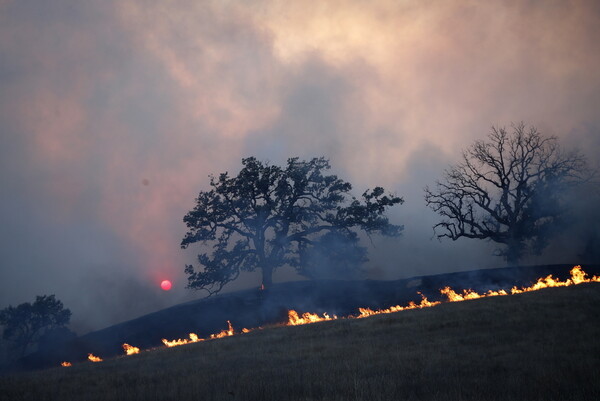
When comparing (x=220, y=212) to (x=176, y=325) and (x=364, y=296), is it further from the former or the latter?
(x=364, y=296)

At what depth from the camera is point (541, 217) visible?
42.5 metres

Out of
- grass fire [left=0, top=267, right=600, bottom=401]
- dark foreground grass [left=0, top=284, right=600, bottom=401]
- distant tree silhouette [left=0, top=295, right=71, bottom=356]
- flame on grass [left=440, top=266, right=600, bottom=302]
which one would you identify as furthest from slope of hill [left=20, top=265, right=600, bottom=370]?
distant tree silhouette [left=0, top=295, right=71, bottom=356]

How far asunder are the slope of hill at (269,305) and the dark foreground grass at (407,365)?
511 inches

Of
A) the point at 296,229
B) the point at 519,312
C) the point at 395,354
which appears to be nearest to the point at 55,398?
the point at 395,354

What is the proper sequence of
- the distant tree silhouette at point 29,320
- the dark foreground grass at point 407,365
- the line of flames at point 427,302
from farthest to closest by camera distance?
the distant tree silhouette at point 29,320, the line of flames at point 427,302, the dark foreground grass at point 407,365

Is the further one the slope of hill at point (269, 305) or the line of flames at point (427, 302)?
the slope of hill at point (269, 305)

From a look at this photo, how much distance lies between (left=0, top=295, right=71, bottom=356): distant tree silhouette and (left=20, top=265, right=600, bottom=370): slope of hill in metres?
33.3

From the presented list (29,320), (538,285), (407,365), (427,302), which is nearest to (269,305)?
(427,302)

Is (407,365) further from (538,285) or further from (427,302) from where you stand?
(538,285)

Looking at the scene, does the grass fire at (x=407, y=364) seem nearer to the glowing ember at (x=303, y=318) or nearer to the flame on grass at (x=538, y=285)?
the flame on grass at (x=538, y=285)

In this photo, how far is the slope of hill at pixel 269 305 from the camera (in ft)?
106

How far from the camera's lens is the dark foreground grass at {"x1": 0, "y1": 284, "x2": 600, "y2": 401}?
8.47m

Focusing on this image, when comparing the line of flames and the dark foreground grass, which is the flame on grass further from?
the dark foreground grass

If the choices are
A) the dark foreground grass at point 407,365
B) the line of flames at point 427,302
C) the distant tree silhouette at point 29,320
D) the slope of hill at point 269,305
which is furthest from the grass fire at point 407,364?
the distant tree silhouette at point 29,320
